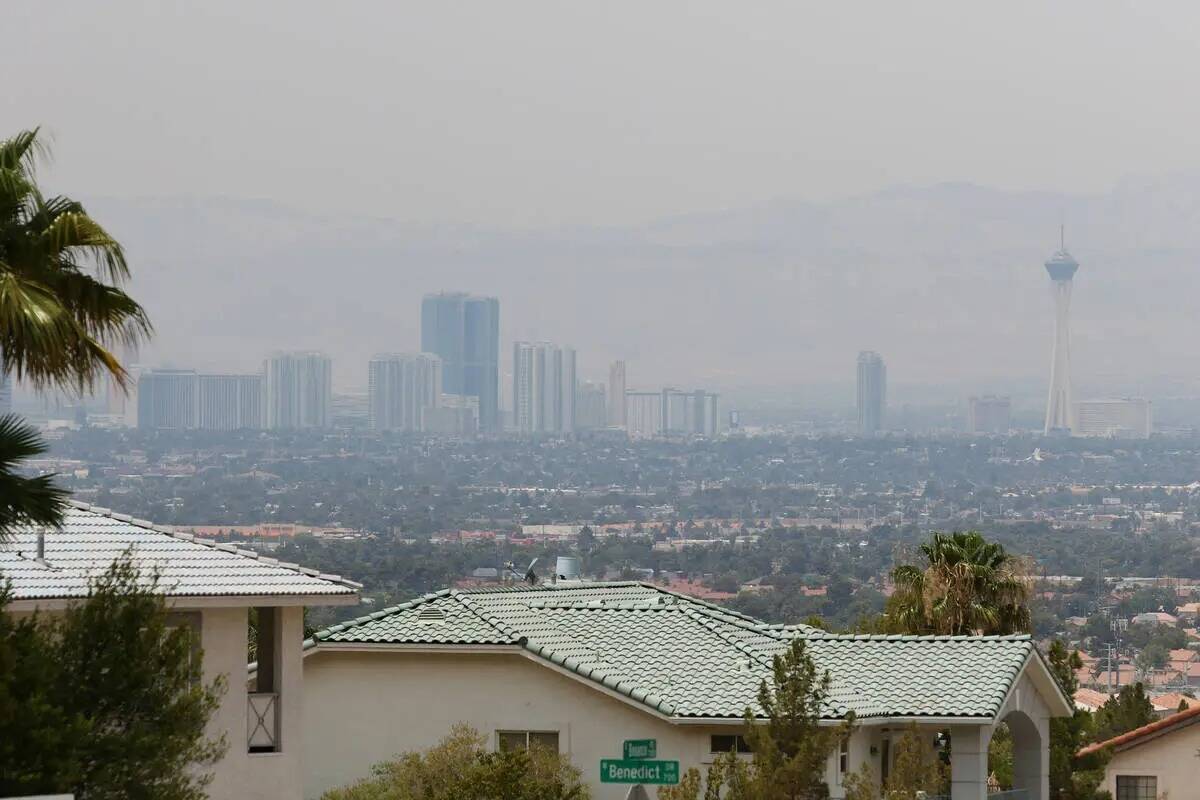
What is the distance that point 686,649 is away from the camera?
31188mm

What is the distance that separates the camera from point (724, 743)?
2853cm

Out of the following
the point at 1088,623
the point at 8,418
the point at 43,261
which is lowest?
the point at 1088,623

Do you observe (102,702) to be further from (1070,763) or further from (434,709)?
(1070,763)

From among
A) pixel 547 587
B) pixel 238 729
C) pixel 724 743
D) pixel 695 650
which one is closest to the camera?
pixel 238 729

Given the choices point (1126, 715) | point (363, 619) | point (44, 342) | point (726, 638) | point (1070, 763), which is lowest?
point (1126, 715)

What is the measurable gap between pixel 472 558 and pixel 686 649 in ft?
519

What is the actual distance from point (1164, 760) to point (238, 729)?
28142 millimetres

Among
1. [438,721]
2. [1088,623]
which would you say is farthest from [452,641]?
[1088,623]

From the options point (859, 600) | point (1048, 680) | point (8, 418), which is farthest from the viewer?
point (859, 600)

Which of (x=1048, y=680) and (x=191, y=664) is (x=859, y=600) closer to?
(x=1048, y=680)

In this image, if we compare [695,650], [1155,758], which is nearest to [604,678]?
[695,650]

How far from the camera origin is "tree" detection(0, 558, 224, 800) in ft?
51.9

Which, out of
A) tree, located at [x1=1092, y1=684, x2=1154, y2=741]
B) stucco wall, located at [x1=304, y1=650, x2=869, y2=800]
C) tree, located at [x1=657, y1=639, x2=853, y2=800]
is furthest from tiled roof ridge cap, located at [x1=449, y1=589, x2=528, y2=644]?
tree, located at [x1=1092, y1=684, x2=1154, y2=741]

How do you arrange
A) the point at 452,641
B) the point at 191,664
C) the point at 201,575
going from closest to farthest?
the point at 191,664 < the point at 201,575 < the point at 452,641
